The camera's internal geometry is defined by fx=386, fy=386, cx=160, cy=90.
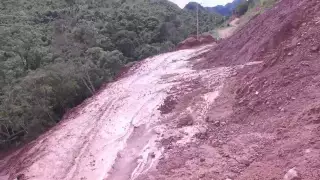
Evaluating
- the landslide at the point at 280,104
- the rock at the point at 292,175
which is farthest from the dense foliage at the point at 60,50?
the rock at the point at 292,175

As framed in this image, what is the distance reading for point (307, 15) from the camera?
11375 mm

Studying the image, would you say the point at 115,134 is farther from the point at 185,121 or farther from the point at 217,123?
the point at 217,123

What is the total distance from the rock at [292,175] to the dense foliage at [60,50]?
12394 millimetres

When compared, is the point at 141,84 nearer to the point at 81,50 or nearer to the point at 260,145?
the point at 81,50

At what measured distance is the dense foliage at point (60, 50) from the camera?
17.0 m

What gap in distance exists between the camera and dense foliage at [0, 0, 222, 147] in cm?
1702

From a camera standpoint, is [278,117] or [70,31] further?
[70,31]

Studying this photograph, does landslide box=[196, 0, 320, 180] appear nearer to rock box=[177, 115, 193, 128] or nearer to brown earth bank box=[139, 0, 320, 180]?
brown earth bank box=[139, 0, 320, 180]

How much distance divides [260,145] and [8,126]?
1382 cm

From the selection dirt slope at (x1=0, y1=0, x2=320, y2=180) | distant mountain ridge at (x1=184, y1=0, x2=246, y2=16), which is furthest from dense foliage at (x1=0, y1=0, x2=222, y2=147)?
distant mountain ridge at (x1=184, y1=0, x2=246, y2=16)

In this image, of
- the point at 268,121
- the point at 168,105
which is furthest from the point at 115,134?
the point at 268,121

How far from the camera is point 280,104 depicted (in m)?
8.80

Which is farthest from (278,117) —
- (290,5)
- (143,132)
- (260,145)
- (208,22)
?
(208,22)

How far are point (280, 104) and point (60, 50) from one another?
1646cm
